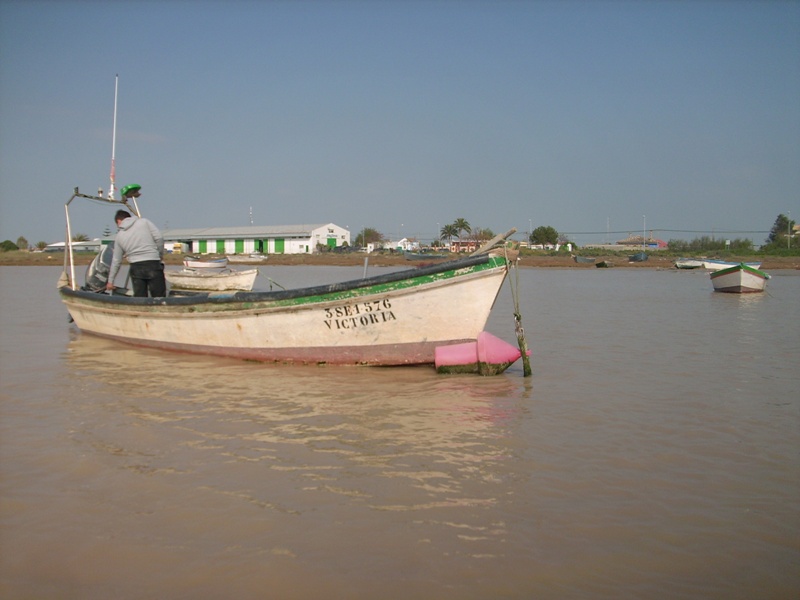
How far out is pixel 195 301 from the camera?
863 centimetres

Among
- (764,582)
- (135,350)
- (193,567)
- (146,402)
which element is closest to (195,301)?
(135,350)

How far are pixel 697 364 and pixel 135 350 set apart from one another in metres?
7.79

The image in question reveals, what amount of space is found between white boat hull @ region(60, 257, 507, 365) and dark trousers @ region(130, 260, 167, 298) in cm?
62

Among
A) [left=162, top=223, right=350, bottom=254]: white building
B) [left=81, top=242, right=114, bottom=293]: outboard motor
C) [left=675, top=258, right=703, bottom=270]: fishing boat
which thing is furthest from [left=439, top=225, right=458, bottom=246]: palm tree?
[left=81, top=242, right=114, bottom=293]: outboard motor

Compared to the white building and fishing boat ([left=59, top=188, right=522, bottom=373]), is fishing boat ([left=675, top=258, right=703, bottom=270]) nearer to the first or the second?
the white building

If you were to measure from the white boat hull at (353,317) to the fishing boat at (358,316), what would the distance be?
1 centimetres

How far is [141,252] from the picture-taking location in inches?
367

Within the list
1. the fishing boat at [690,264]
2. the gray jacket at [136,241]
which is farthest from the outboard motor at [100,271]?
the fishing boat at [690,264]

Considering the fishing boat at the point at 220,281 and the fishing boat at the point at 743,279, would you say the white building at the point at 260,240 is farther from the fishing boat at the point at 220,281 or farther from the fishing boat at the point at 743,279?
the fishing boat at the point at 743,279

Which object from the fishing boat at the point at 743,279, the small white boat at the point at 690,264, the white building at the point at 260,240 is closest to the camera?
the fishing boat at the point at 743,279

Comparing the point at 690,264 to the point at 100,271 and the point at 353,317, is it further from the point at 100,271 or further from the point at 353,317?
the point at 353,317

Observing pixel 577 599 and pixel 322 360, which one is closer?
pixel 577 599

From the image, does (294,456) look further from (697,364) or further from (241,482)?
(697,364)

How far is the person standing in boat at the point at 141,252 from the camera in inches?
361
